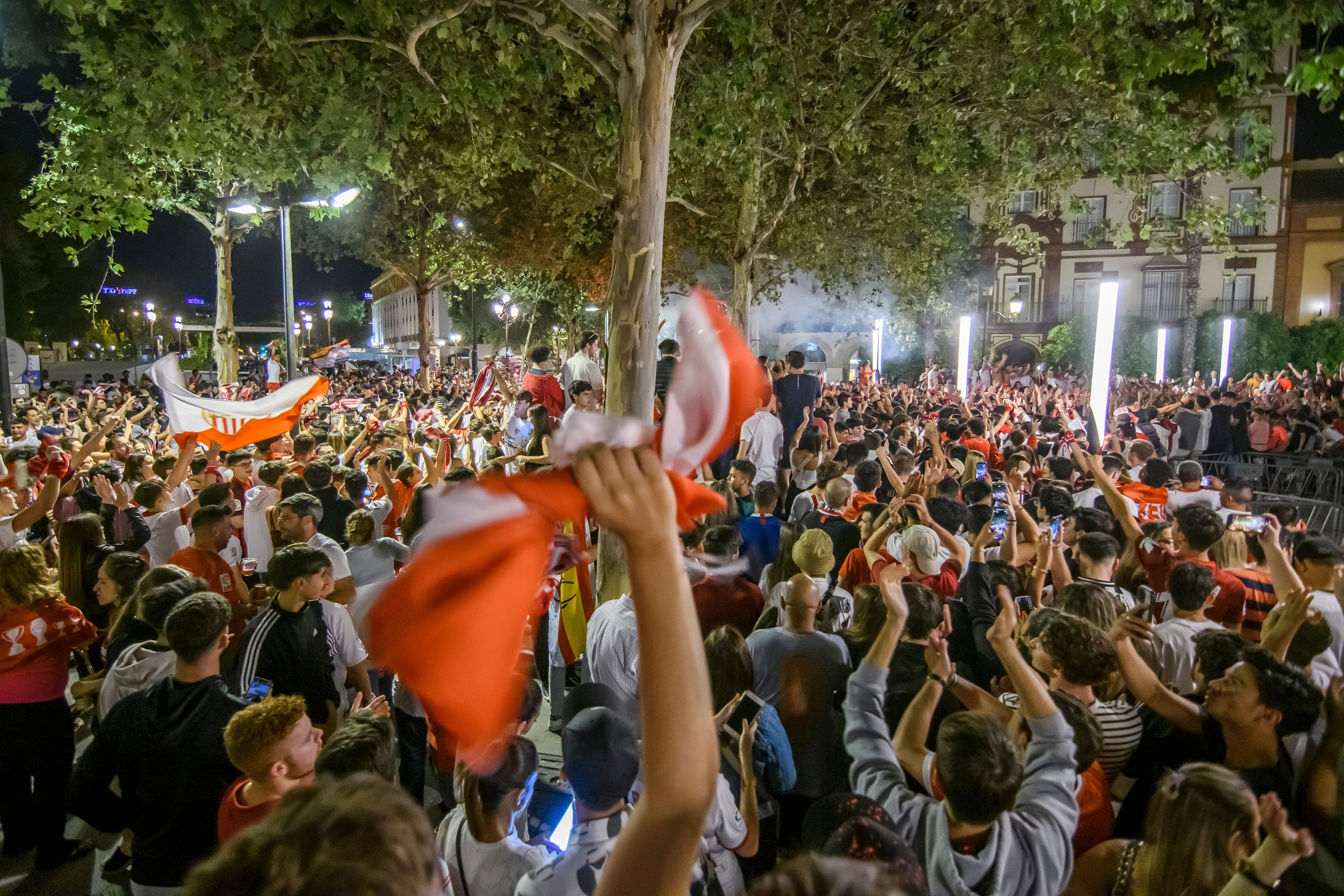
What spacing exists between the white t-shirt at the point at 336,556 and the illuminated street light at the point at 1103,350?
5.44 metres

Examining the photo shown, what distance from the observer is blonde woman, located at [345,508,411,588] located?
5.34m

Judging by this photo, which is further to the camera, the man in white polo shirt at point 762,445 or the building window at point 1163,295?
the building window at point 1163,295

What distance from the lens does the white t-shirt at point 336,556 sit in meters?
5.00

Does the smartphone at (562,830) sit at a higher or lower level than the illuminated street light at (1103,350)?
lower

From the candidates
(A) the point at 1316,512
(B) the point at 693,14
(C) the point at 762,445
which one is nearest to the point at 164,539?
(B) the point at 693,14

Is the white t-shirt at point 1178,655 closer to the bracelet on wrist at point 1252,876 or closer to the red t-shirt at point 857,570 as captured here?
the red t-shirt at point 857,570

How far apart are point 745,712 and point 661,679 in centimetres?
237

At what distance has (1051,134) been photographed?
1146 centimetres

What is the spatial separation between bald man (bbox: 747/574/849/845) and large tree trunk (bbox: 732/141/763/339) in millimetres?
10604

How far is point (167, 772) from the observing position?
123 inches

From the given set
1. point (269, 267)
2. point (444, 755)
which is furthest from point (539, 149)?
point (269, 267)

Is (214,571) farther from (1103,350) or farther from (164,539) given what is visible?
(1103,350)

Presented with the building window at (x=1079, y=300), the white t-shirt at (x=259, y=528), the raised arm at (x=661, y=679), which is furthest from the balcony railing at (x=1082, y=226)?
the raised arm at (x=661, y=679)

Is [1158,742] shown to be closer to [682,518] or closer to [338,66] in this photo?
[682,518]
